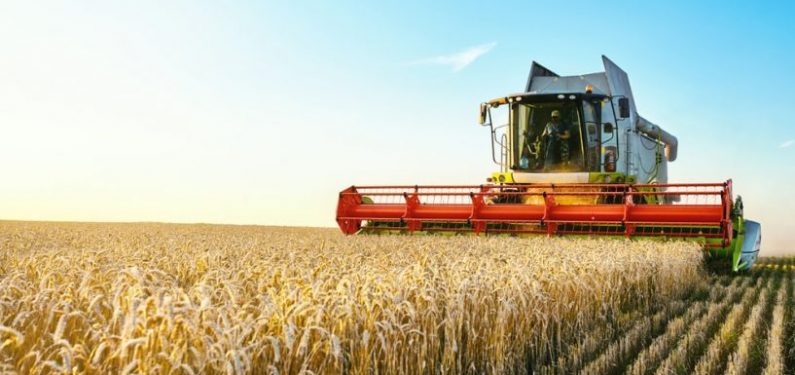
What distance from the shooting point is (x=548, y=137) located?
12.0 meters

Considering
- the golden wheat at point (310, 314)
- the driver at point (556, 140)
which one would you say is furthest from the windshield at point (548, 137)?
the golden wheat at point (310, 314)

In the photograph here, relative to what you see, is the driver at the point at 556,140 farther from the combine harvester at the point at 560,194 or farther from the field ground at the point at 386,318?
the field ground at the point at 386,318

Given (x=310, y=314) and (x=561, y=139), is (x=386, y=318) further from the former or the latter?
(x=561, y=139)

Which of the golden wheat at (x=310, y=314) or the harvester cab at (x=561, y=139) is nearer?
the golden wheat at (x=310, y=314)

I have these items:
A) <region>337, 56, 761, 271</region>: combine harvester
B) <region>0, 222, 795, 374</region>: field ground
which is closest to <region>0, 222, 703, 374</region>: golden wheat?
<region>0, 222, 795, 374</region>: field ground

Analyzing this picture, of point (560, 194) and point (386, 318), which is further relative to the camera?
point (560, 194)

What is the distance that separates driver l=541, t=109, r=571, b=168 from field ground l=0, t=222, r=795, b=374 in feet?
15.2

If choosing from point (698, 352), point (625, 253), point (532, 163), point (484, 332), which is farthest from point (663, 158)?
point (484, 332)

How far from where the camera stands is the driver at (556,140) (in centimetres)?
1194

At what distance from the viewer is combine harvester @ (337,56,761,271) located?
1037cm

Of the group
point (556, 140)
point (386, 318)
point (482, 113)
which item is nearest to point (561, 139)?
point (556, 140)

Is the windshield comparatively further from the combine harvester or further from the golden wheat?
the golden wheat

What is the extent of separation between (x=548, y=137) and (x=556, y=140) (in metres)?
0.17

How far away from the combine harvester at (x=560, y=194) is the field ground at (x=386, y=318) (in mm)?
2902
